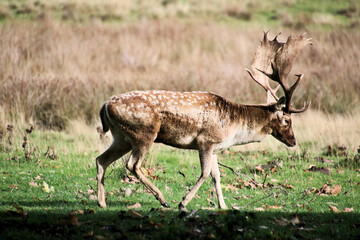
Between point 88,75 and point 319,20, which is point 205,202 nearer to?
point 88,75

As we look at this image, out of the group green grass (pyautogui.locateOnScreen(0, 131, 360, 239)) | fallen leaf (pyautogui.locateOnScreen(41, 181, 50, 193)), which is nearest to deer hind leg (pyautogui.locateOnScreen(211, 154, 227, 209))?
green grass (pyautogui.locateOnScreen(0, 131, 360, 239))

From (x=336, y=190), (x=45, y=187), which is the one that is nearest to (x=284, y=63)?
Answer: (x=336, y=190)

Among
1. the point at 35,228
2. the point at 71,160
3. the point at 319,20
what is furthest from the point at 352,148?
the point at 319,20

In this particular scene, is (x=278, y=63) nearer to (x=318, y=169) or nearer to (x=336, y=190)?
(x=336, y=190)

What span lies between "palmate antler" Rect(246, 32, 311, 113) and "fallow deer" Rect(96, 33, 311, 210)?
17 mm

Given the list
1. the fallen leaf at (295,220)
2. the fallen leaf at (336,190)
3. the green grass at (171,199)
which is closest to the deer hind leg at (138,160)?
the green grass at (171,199)

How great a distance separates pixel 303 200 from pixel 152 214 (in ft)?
10.4

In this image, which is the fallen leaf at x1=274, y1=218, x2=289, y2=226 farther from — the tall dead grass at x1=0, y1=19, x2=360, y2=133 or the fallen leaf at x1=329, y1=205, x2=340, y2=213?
the tall dead grass at x1=0, y1=19, x2=360, y2=133

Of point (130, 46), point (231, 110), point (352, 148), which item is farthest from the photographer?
point (130, 46)

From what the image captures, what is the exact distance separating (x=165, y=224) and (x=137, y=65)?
17.2 meters

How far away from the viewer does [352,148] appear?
13.1 m

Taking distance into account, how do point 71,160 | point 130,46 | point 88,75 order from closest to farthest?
point 71,160
point 88,75
point 130,46

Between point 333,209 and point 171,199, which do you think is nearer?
point 333,209

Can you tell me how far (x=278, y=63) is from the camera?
28.5 feet
